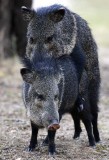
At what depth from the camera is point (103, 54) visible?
18.3 m

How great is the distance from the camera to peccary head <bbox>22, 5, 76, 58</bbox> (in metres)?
7.23

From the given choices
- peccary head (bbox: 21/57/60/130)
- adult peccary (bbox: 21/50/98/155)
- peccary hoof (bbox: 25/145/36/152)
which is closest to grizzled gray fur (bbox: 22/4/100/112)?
adult peccary (bbox: 21/50/98/155)

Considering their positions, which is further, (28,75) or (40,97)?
(28,75)

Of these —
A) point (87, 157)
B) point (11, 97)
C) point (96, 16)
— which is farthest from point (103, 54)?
point (87, 157)

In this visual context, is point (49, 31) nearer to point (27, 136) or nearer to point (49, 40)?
point (49, 40)

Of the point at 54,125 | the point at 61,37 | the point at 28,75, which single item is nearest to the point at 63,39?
the point at 61,37

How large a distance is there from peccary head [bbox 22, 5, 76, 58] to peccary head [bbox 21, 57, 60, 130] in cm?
43

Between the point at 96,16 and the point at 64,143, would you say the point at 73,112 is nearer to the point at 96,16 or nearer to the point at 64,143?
the point at 64,143

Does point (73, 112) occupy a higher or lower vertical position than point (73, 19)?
lower

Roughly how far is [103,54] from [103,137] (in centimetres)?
1034

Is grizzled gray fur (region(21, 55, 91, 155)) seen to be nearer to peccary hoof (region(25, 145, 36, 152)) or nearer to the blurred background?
peccary hoof (region(25, 145, 36, 152))

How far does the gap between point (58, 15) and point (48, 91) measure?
A: 4.56 feet

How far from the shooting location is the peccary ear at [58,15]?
7521 mm

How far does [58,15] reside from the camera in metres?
7.55
